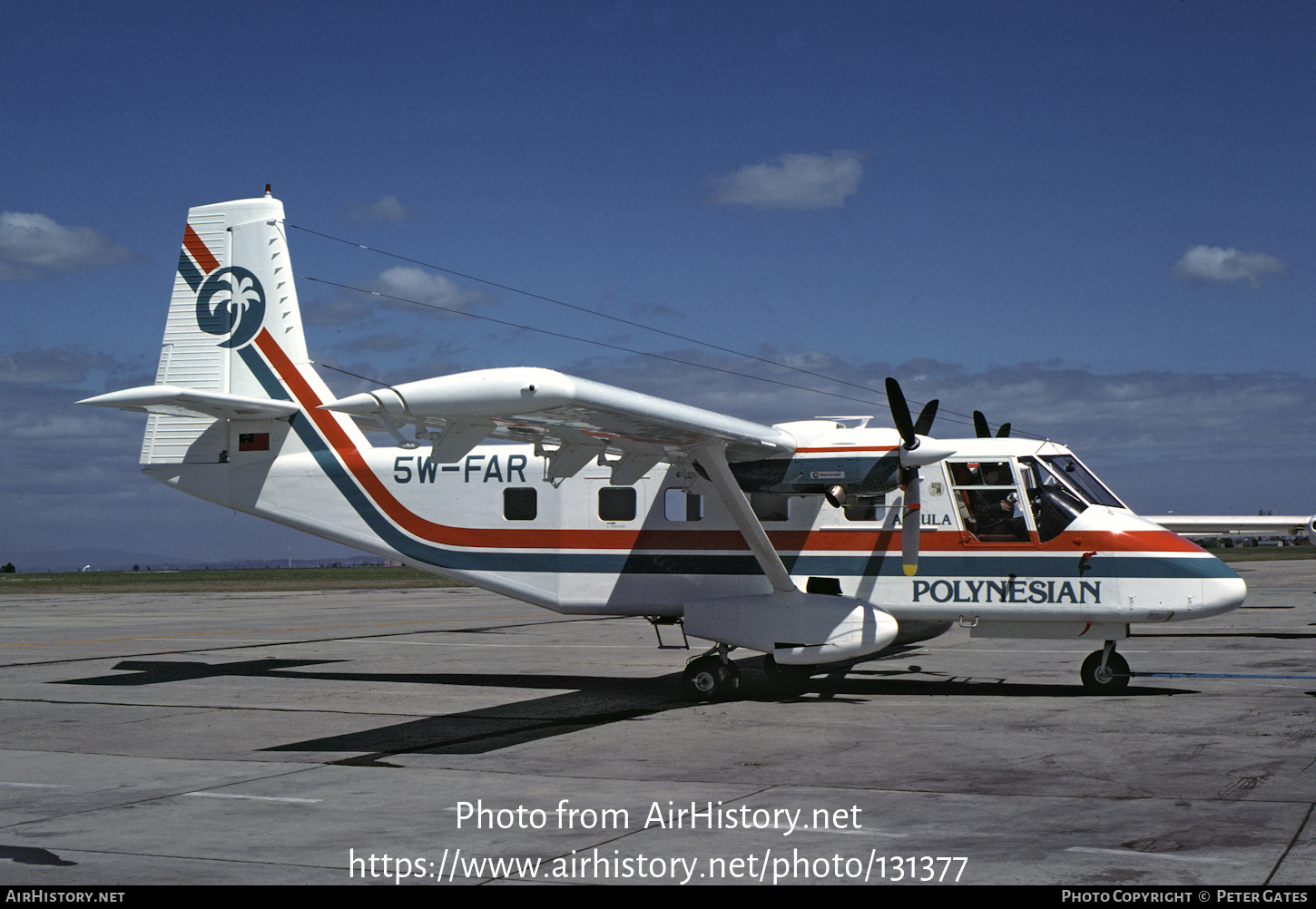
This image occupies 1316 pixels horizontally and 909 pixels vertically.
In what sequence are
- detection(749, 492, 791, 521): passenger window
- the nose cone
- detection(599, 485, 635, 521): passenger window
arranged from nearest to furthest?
the nose cone → detection(749, 492, 791, 521): passenger window → detection(599, 485, 635, 521): passenger window

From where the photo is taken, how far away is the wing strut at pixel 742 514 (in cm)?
1381

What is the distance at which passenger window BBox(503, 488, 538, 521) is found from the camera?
16.6 meters

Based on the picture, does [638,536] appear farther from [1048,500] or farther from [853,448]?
[1048,500]

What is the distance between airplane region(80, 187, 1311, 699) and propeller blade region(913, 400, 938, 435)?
0.08m

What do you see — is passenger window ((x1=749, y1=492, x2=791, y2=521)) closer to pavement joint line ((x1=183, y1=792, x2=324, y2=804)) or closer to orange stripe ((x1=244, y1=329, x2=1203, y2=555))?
orange stripe ((x1=244, y1=329, x2=1203, y2=555))

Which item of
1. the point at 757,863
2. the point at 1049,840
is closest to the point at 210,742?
the point at 757,863

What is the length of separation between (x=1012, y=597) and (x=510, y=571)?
6.96m

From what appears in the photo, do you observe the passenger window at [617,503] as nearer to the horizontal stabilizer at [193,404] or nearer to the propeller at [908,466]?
the propeller at [908,466]

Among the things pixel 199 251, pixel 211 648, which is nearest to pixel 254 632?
pixel 211 648

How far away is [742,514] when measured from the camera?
47.1ft

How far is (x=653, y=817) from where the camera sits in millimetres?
8234

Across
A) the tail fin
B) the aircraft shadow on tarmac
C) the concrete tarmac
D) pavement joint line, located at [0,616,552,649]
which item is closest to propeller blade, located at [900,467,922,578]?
the concrete tarmac

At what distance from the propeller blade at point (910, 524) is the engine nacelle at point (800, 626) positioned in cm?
73
